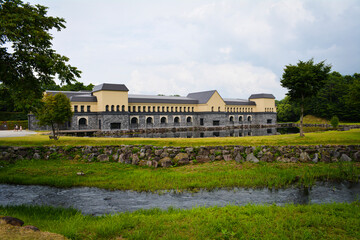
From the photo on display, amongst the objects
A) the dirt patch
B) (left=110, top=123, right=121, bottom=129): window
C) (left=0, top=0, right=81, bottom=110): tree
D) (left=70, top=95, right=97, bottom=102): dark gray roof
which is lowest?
the dirt patch

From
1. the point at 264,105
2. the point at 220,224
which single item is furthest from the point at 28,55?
the point at 264,105

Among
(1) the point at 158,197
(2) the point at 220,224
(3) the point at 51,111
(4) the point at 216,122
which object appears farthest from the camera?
(4) the point at 216,122

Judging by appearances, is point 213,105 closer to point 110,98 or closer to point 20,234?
point 110,98

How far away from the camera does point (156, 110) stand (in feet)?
223

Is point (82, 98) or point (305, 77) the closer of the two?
point (305, 77)

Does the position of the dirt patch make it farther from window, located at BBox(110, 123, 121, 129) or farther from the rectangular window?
the rectangular window

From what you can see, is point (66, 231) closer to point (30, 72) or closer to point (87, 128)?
point (30, 72)

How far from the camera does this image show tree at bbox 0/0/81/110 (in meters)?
11.2

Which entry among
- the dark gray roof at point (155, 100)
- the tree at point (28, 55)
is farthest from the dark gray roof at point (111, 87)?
the tree at point (28, 55)

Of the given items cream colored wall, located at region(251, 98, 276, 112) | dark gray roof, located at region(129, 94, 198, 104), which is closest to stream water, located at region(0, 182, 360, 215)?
dark gray roof, located at region(129, 94, 198, 104)

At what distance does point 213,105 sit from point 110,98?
33.7 meters

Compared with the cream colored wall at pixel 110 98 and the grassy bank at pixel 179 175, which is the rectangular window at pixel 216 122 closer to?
the cream colored wall at pixel 110 98

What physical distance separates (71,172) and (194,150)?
28.8 ft

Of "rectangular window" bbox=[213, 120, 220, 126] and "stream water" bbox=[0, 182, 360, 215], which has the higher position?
"rectangular window" bbox=[213, 120, 220, 126]
